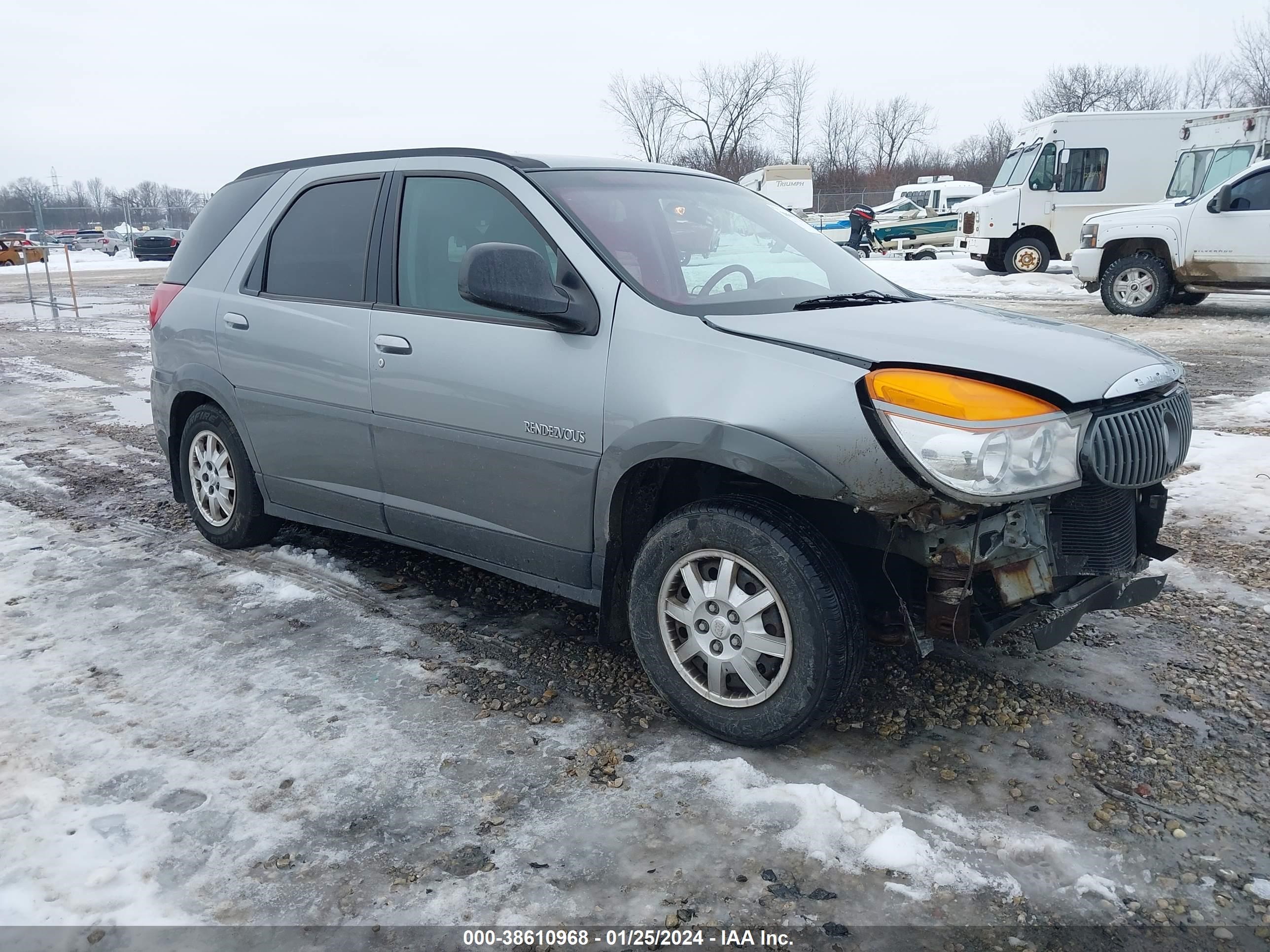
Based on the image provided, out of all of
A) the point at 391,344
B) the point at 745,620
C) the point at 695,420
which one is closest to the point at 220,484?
the point at 391,344

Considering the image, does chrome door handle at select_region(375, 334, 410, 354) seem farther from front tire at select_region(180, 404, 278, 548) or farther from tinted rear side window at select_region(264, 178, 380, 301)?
front tire at select_region(180, 404, 278, 548)

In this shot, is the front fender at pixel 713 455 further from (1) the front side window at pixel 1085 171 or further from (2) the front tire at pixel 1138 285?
(1) the front side window at pixel 1085 171

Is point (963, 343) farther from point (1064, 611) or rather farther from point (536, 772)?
point (536, 772)

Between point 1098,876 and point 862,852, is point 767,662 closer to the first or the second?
point 862,852

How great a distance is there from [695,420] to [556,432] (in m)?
0.57

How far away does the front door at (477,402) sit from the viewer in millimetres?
3264

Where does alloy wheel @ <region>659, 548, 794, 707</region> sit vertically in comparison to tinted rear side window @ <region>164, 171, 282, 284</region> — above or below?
below

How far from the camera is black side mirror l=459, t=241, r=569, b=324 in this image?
317 centimetres

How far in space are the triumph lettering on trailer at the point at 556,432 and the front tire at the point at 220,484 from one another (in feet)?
6.20

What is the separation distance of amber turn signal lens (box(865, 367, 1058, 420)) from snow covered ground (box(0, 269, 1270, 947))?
3.53ft

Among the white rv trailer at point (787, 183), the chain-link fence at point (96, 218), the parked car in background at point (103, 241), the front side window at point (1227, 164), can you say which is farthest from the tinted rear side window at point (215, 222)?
the parked car in background at point (103, 241)

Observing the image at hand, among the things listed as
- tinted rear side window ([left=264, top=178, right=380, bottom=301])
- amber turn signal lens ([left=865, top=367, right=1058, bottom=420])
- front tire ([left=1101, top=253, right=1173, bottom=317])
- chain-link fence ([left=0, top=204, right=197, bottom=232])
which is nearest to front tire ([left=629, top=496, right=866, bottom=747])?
amber turn signal lens ([left=865, top=367, right=1058, bottom=420])

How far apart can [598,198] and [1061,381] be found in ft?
5.69

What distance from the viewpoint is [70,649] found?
3.73 metres
